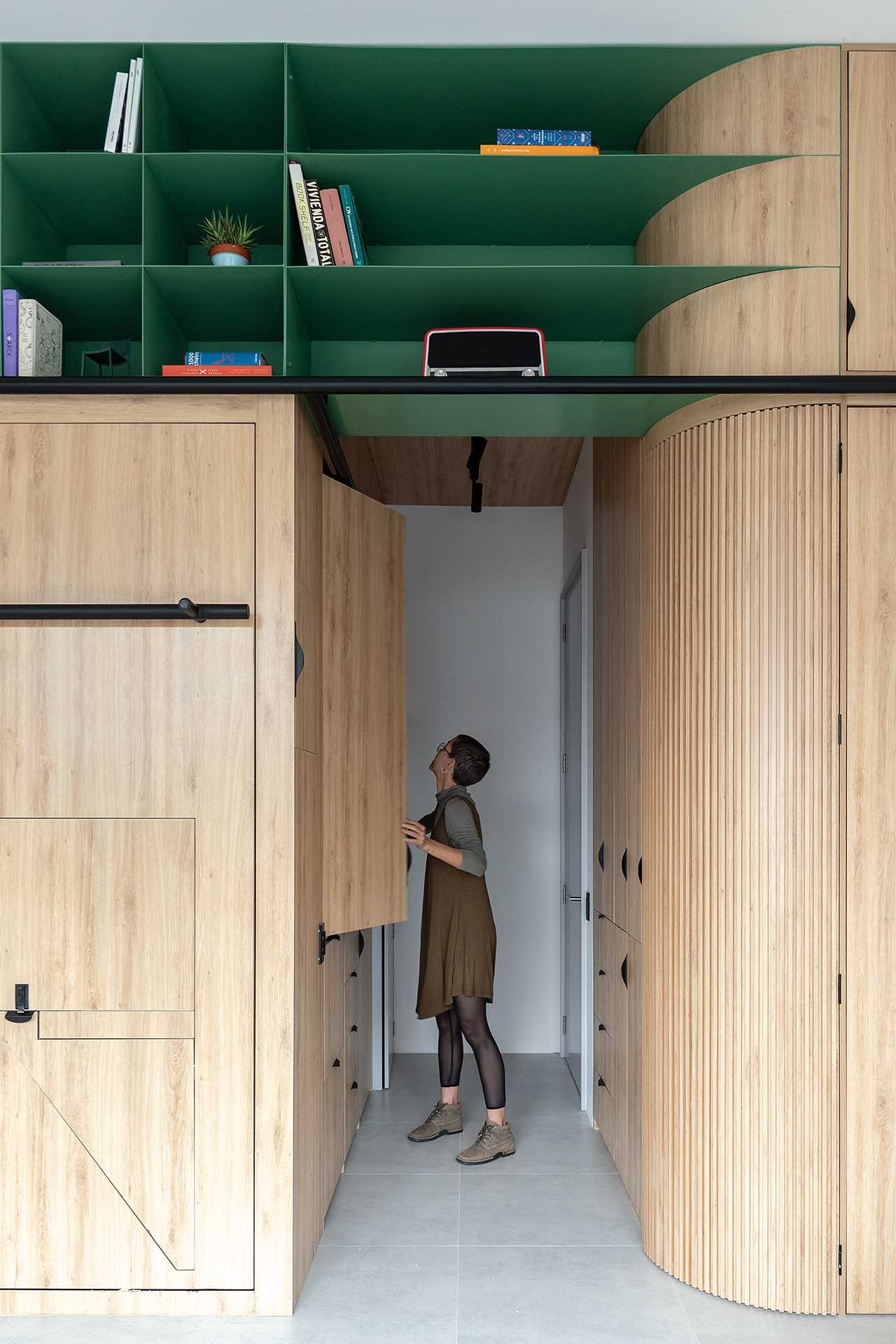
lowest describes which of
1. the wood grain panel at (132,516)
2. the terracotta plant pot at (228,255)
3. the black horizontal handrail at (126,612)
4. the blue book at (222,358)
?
the black horizontal handrail at (126,612)

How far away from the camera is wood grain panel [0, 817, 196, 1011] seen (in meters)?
2.74

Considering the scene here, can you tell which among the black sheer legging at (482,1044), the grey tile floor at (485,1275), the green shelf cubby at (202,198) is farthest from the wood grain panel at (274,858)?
the black sheer legging at (482,1044)

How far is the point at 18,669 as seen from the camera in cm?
279

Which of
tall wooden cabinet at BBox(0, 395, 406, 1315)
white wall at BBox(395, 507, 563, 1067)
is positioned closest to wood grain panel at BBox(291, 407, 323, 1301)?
tall wooden cabinet at BBox(0, 395, 406, 1315)

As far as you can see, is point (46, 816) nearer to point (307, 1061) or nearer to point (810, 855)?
point (307, 1061)

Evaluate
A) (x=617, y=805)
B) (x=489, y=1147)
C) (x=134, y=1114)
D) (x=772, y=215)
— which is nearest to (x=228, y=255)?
(x=772, y=215)

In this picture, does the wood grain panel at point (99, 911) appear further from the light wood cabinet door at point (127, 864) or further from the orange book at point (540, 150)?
the orange book at point (540, 150)

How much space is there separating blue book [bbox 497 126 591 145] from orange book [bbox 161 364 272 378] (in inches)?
33.0

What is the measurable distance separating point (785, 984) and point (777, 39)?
2.35m

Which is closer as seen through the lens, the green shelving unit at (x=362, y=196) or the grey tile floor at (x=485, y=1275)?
the grey tile floor at (x=485, y=1275)

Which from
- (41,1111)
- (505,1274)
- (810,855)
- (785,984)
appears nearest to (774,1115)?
(785,984)

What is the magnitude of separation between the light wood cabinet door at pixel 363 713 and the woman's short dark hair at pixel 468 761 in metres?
0.50

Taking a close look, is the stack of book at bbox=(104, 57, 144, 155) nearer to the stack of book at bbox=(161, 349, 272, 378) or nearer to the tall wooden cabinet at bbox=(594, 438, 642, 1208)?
the stack of book at bbox=(161, 349, 272, 378)

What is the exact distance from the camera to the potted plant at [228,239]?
286 centimetres
